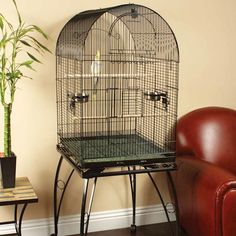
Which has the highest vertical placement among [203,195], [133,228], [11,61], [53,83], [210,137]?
[11,61]

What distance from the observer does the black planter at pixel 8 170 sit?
8.46 feet

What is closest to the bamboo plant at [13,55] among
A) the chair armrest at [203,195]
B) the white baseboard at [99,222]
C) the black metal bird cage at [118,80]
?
the black metal bird cage at [118,80]

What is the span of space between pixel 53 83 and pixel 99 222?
1.06 m

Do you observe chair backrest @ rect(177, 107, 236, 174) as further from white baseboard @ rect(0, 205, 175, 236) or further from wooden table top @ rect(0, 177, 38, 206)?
wooden table top @ rect(0, 177, 38, 206)

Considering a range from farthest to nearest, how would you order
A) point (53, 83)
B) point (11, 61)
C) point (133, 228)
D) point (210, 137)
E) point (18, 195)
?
point (133, 228), point (210, 137), point (53, 83), point (11, 61), point (18, 195)

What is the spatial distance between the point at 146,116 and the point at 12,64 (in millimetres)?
986

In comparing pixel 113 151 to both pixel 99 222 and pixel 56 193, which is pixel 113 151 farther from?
pixel 99 222

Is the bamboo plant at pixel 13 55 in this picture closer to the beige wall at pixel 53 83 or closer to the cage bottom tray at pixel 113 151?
the beige wall at pixel 53 83

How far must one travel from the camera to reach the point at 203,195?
254 centimetres

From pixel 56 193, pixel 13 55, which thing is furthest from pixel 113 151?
pixel 13 55

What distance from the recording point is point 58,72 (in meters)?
2.96

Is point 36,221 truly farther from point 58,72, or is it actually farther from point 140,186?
point 58,72

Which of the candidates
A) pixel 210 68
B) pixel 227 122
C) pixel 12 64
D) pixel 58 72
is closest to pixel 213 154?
pixel 227 122

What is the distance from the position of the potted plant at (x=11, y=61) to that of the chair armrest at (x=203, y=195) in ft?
3.51
